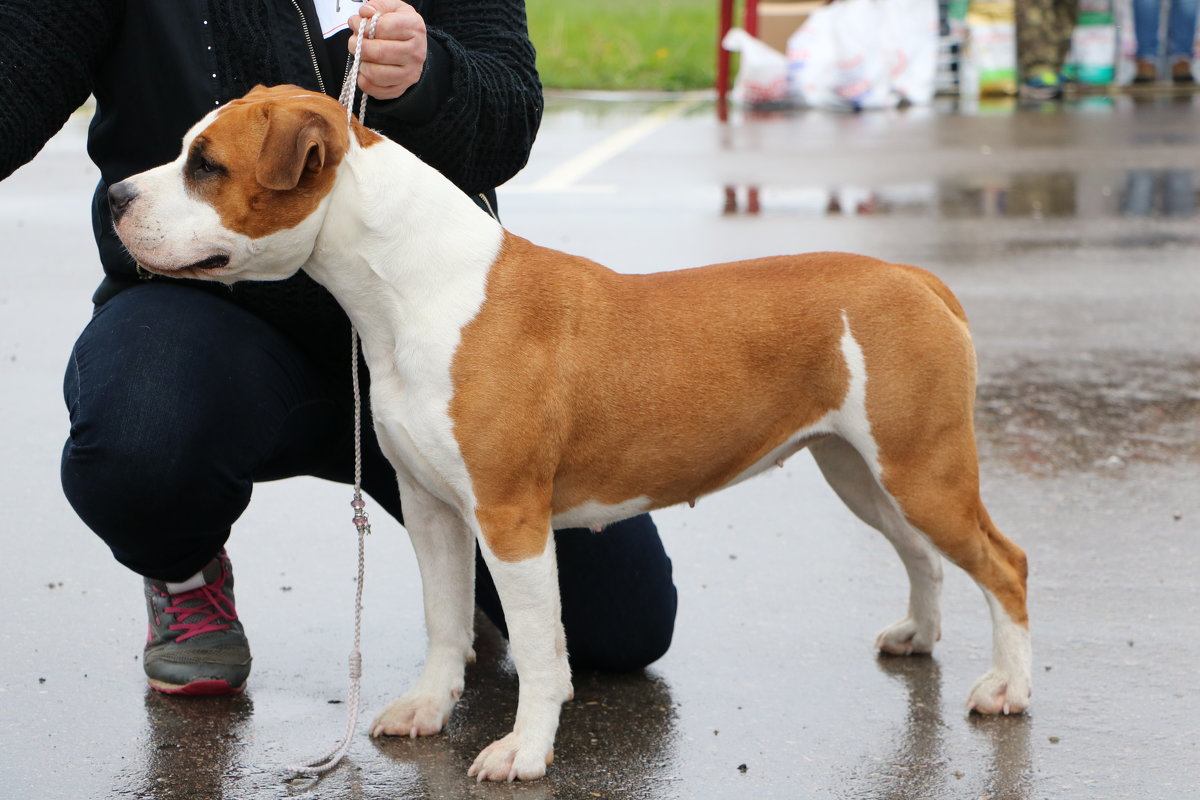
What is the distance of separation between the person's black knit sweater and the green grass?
13675mm

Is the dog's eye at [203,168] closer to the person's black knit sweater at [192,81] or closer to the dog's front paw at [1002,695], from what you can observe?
the person's black knit sweater at [192,81]

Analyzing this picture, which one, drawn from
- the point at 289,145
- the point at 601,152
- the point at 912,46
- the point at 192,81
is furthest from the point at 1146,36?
the point at 289,145

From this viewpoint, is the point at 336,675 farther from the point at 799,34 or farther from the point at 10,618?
the point at 799,34

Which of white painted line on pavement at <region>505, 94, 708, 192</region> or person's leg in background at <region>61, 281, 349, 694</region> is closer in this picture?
person's leg in background at <region>61, 281, 349, 694</region>

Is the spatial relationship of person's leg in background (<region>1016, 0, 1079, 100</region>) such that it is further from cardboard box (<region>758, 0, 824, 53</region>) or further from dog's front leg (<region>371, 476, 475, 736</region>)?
dog's front leg (<region>371, 476, 475, 736</region>)

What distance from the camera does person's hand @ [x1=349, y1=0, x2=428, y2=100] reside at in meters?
3.08

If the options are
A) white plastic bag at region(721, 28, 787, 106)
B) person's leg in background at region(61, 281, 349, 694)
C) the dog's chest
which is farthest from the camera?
white plastic bag at region(721, 28, 787, 106)

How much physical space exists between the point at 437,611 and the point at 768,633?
0.90 m

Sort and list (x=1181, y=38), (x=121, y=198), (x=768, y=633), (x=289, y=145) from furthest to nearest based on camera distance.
Answer: (x=1181, y=38), (x=768, y=633), (x=121, y=198), (x=289, y=145)

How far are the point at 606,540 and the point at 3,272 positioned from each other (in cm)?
520

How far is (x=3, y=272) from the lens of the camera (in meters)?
8.00

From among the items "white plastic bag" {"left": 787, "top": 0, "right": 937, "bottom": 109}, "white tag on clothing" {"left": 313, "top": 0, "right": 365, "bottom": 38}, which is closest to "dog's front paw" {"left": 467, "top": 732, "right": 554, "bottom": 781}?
"white tag on clothing" {"left": 313, "top": 0, "right": 365, "bottom": 38}

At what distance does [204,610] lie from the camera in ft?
11.8

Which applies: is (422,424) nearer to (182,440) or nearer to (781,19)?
(182,440)
